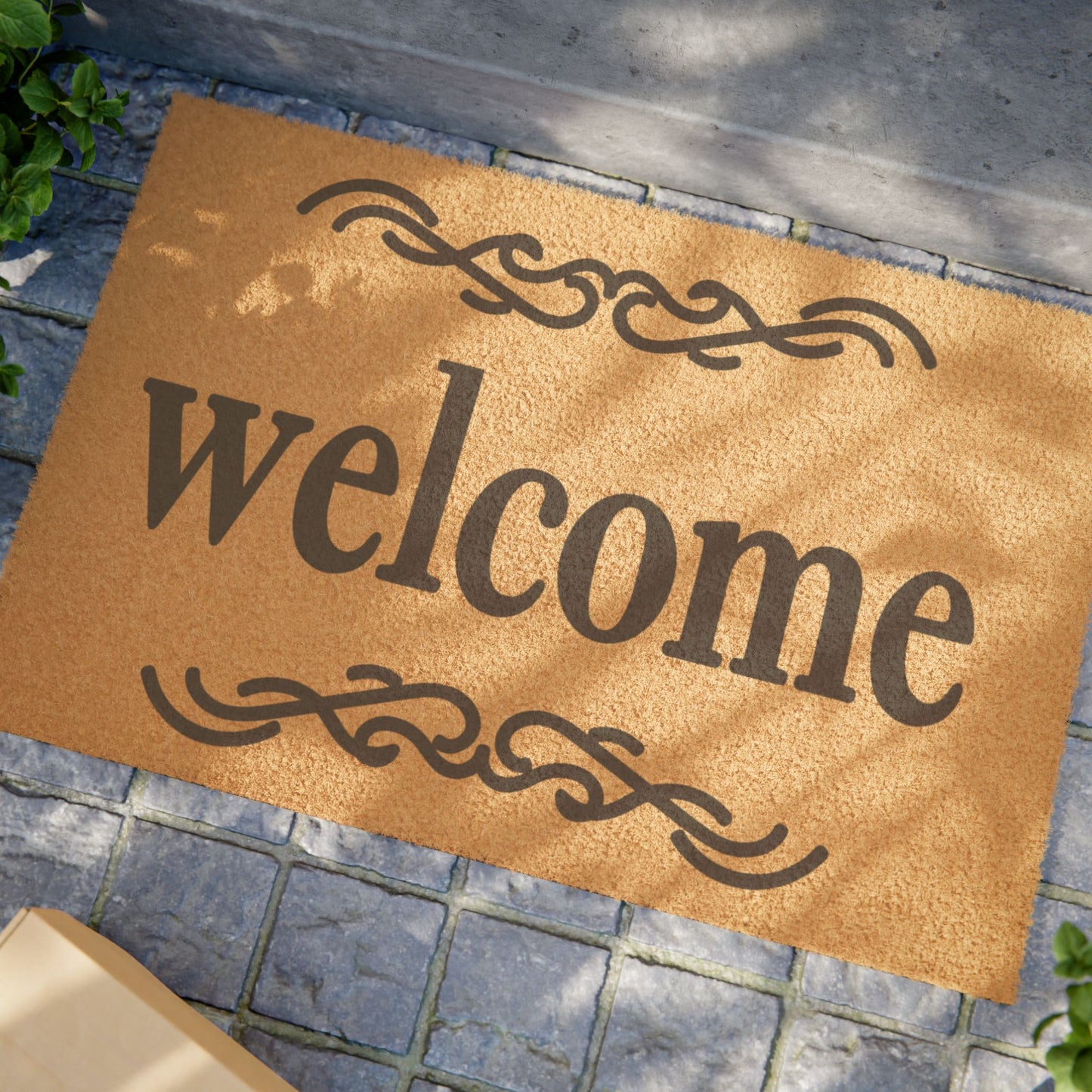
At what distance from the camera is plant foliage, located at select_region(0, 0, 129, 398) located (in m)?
1.55

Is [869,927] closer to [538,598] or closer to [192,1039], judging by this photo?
[538,598]

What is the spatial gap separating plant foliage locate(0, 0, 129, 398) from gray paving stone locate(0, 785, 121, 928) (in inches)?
33.1

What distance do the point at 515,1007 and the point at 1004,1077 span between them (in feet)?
3.19

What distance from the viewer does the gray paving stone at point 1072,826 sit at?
1.73 m

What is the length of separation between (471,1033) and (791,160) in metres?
1.82

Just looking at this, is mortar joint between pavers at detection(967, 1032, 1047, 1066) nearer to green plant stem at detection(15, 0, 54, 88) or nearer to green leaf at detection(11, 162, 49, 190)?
green leaf at detection(11, 162, 49, 190)

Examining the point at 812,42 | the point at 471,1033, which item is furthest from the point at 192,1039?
→ the point at 812,42

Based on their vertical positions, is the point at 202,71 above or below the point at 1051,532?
above

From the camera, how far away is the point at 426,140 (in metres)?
1.86

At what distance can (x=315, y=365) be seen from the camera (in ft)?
5.95

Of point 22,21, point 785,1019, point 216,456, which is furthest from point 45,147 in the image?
point 785,1019

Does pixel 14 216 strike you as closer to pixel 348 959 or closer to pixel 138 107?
pixel 138 107

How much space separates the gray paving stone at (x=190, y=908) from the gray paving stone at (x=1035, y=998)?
4.78 ft

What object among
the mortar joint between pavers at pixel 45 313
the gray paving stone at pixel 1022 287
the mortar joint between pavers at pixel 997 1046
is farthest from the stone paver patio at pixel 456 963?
the mortar joint between pavers at pixel 45 313
